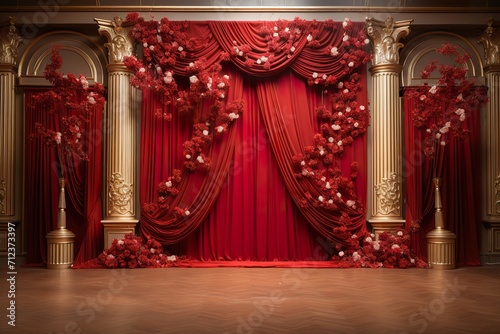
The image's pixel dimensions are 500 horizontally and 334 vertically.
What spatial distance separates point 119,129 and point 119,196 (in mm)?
941

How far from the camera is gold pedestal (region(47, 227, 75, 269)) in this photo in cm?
775

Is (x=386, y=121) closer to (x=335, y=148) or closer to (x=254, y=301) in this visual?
(x=335, y=148)

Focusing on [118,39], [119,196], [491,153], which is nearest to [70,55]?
[118,39]

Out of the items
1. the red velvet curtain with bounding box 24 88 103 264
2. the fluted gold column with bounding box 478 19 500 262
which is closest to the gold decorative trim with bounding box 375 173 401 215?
the fluted gold column with bounding box 478 19 500 262

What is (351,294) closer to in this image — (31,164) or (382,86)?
(382,86)

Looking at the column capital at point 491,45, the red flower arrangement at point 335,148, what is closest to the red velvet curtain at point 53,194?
the red flower arrangement at point 335,148

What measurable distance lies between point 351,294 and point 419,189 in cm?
306

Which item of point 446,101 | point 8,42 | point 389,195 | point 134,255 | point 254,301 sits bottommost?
point 254,301

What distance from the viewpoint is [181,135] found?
8406 mm

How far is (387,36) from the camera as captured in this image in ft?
27.3

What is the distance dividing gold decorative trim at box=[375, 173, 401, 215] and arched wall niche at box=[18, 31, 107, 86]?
13.9 ft

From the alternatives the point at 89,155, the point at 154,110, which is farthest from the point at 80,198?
the point at 154,110

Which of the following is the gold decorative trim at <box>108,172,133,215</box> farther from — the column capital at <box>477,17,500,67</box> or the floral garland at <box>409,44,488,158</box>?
the column capital at <box>477,17,500,67</box>

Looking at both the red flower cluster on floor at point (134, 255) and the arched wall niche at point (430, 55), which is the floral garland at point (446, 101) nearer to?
the arched wall niche at point (430, 55)
